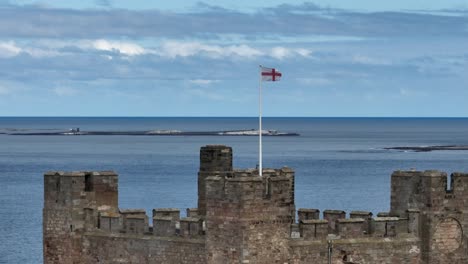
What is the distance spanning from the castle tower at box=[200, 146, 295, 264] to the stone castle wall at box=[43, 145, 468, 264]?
0.09 ft

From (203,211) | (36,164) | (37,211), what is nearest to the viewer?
(203,211)

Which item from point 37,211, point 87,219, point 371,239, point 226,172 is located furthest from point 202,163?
point 37,211

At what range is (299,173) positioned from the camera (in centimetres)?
13738

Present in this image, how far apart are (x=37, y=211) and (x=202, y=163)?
59248mm

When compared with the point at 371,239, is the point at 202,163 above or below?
above

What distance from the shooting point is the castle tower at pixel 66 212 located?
1335 inches

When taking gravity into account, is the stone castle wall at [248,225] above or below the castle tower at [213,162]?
below

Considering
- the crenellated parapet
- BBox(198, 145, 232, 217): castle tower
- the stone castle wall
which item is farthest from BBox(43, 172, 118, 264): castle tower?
the crenellated parapet

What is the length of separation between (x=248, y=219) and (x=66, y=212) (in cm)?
694

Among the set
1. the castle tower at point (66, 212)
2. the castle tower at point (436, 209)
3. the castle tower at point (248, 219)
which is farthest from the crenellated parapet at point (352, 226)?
the castle tower at point (66, 212)

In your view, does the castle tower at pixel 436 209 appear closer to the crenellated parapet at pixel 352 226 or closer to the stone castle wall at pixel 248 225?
the stone castle wall at pixel 248 225

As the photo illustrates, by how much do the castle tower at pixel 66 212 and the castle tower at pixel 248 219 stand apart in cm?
512

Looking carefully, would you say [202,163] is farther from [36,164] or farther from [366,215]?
[36,164]

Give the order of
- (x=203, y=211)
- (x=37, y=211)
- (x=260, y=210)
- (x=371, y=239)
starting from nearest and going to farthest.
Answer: (x=260, y=210) → (x=371, y=239) → (x=203, y=211) → (x=37, y=211)
